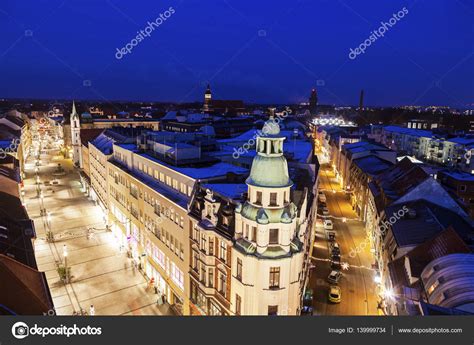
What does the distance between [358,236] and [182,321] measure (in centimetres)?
4851

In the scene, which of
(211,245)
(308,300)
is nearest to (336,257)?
(308,300)

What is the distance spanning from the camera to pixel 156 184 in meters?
43.5

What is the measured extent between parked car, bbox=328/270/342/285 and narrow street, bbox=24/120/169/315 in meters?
20.0

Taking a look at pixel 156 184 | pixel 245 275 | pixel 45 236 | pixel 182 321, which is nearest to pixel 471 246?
pixel 245 275

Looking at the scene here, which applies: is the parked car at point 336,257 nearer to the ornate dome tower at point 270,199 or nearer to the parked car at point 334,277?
the parked car at point 334,277

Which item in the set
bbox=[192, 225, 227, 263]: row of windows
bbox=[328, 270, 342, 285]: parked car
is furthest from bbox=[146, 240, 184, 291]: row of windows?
bbox=[328, 270, 342, 285]: parked car

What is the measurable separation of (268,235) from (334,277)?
67.9 ft

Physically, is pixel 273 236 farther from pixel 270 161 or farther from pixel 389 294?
pixel 389 294

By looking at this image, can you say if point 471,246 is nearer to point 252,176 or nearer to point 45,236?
point 252,176

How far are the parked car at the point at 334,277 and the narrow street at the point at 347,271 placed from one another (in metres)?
0.76

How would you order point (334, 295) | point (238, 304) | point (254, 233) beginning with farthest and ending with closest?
point (334, 295), point (238, 304), point (254, 233)

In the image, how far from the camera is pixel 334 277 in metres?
42.5

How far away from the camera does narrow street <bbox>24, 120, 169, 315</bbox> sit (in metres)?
39.2

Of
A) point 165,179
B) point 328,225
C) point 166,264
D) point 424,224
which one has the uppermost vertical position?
point 165,179
